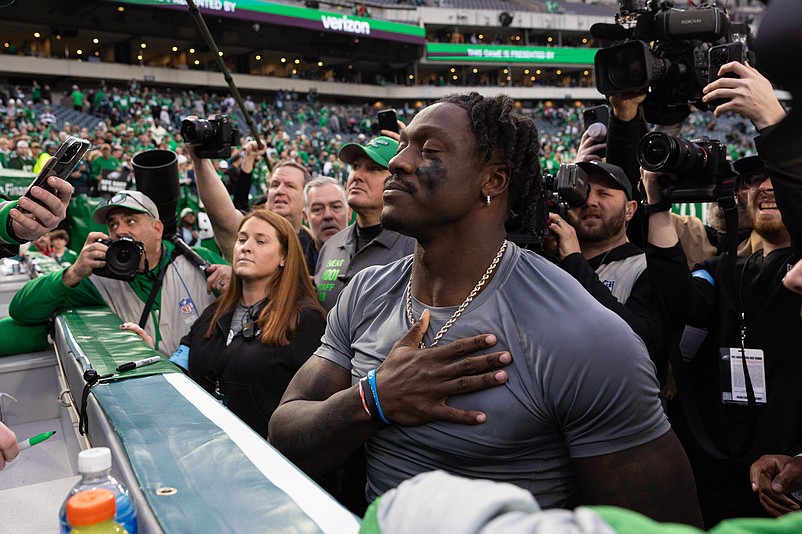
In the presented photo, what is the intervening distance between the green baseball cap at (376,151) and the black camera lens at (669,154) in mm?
1063

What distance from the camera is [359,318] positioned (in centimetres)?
158

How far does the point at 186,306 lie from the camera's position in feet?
10.0

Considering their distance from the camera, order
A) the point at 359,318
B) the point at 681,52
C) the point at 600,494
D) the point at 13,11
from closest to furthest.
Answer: the point at 600,494
the point at 359,318
the point at 681,52
the point at 13,11

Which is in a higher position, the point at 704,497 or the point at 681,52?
the point at 681,52

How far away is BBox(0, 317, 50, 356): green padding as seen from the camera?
9.04ft

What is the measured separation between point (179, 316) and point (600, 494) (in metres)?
2.32

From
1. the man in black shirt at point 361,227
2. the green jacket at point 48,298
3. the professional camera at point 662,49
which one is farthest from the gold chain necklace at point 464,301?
the green jacket at point 48,298

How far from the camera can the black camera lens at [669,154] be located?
77.4 inches

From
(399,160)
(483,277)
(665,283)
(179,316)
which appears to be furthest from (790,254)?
(179,316)

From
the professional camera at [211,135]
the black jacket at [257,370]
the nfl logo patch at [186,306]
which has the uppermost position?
the professional camera at [211,135]

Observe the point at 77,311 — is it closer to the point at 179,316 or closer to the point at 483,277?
the point at 179,316

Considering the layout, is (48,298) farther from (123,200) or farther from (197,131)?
(197,131)

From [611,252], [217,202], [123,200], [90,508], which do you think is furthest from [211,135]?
[90,508]

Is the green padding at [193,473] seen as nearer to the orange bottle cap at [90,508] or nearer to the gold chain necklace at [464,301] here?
the orange bottle cap at [90,508]
